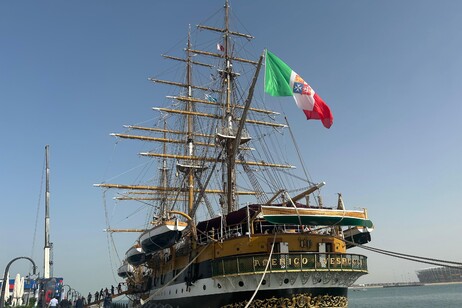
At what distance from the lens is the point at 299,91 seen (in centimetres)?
2052

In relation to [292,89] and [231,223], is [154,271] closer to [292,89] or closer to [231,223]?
[231,223]

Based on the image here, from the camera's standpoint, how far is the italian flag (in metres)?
20.4

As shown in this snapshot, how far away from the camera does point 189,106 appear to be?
159ft

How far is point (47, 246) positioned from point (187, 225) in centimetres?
2219

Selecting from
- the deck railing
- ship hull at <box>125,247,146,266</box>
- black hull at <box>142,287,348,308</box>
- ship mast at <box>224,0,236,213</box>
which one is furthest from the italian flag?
ship hull at <box>125,247,146,266</box>

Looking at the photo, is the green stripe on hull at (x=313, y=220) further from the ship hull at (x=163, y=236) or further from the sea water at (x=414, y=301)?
the sea water at (x=414, y=301)

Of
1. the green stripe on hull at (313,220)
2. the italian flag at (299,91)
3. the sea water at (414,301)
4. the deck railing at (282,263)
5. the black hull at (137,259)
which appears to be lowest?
the sea water at (414,301)

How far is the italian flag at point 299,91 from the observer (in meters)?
20.4

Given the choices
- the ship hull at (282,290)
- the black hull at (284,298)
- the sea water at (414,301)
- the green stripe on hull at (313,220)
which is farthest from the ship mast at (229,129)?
the sea water at (414,301)

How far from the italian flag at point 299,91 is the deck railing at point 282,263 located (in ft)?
19.7

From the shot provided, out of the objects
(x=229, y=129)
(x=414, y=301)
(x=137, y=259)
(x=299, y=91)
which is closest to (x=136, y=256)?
(x=137, y=259)

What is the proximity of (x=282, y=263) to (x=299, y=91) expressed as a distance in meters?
7.79

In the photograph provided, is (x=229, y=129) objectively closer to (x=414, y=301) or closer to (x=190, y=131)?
(x=190, y=131)

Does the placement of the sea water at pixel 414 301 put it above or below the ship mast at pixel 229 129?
below
